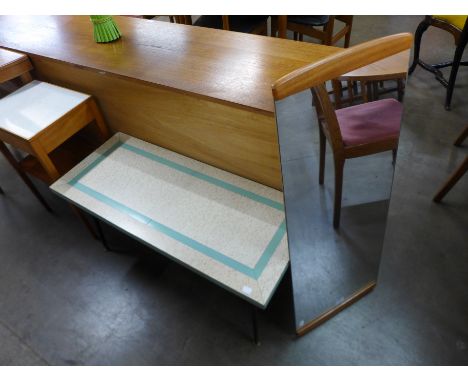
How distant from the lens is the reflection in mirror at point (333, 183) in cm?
88

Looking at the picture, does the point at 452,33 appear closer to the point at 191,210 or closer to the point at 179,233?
the point at 191,210

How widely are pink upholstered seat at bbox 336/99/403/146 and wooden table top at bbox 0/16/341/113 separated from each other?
0.26 metres

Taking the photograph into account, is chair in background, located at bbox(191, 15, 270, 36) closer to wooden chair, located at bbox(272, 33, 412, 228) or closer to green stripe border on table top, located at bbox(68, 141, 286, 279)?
green stripe border on table top, located at bbox(68, 141, 286, 279)

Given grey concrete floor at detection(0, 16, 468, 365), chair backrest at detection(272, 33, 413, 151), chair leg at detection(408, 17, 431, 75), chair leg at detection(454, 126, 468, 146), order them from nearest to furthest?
chair backrest at detection(272, 33, 413, 151) < grey concrete floor at detection(0, 16, 468, 365) < chair leg at detection(454, 126, 468, 146) < chair leg at detection(408, 17, 431, 75)

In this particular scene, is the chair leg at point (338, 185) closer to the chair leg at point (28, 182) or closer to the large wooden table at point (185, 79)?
the large wooden table at point (185, 79)

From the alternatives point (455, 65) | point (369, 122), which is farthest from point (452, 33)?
point (369, 122)

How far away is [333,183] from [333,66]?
0.44m

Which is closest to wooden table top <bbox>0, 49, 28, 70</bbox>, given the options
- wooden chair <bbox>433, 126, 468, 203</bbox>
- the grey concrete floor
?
the grey concrete floor

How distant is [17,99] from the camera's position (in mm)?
1751

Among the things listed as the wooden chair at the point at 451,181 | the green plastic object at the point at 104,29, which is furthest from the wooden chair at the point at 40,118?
the wooden chair at the point at 451,181

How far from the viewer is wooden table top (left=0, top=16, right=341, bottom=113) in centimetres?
132

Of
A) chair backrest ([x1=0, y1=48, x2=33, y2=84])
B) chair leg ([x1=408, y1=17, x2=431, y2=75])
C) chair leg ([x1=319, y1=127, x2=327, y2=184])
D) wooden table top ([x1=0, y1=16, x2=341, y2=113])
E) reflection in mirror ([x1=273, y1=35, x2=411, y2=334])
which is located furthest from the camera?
chair leg ([x1=408, y1=17, x2=431, y2=75])
